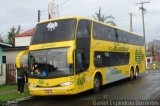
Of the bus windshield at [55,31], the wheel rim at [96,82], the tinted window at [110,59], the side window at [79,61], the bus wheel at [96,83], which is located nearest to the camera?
the side window at [79,61]

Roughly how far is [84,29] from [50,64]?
2.81 m

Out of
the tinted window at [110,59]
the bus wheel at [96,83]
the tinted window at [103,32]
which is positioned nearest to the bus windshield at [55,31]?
the tinted window at [103,32]

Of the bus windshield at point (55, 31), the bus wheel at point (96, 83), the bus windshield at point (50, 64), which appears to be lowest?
the bus wheel at point (96, 83)

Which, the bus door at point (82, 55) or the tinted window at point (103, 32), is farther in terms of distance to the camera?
the tinted window at point (103, 32)

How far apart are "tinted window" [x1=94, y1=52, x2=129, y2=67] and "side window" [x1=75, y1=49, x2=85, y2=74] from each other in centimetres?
184

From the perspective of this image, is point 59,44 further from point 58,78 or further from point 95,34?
point 95,34

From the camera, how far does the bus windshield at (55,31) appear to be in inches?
703

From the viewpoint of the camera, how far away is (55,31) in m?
18.2

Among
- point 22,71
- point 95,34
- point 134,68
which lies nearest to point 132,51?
point 134,68

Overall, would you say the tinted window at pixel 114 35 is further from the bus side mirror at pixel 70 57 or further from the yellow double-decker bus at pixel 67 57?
the bus side mirror at pixel 70 57

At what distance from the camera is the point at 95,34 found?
2012cm

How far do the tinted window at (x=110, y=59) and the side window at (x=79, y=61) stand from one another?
6.03ft

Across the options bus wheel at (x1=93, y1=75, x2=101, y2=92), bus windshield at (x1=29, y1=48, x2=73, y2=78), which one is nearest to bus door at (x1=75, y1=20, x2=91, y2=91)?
bus windshield at (x1=29, y1=48, x2=73, y2=78)

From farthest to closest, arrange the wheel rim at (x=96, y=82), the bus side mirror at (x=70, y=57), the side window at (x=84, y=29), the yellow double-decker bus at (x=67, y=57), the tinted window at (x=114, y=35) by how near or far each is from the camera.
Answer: the tinted window at (x=114, y=35)
the wheel rim at (x=96, y=82)
the side window at (x=84, y=29)
the yellow double-decker bus at (x=67, y=57)
the bus side mirror at (x=70, y=57)
